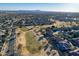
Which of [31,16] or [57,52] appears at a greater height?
[31,16]

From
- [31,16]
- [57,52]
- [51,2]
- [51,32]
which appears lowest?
[57,52]

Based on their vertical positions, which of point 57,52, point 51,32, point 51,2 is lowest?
point 57,52

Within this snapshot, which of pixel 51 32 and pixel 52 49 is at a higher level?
pixel 51 32

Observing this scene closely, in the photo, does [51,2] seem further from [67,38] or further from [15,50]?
[15,50]

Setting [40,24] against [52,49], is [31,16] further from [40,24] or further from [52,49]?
[52,49]

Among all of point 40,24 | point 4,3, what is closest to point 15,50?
point 40,24

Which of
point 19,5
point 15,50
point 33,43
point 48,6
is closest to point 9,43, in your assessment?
point 15,50
